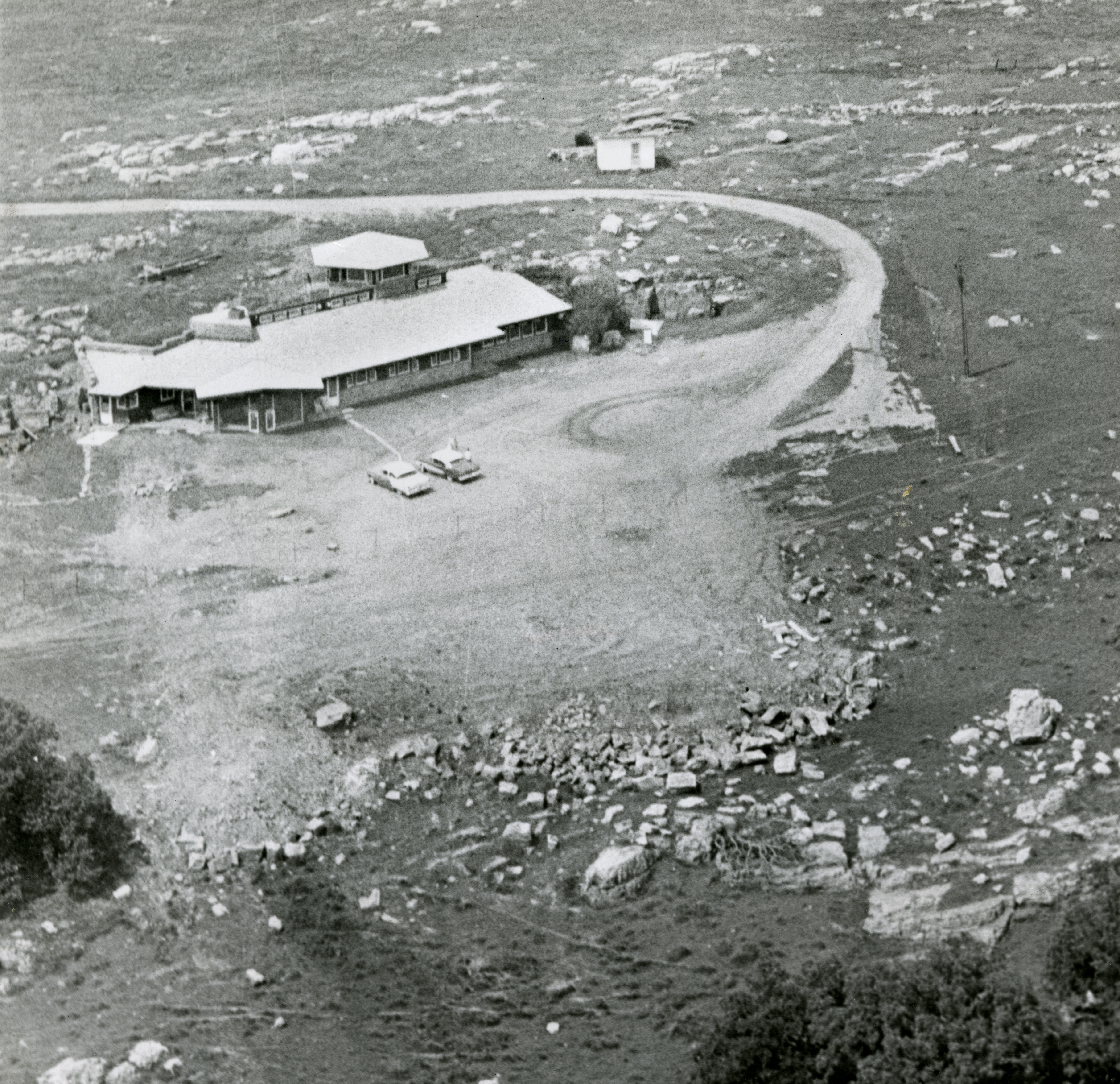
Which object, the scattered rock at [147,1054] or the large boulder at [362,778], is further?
the large boulder at [362,778]

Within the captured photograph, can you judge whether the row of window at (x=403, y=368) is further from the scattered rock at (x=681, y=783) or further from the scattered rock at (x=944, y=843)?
the scattered rock at (x=944, y=843)

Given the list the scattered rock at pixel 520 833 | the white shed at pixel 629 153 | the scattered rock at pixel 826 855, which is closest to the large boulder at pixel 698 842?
the scattered rock at pixel 826 855

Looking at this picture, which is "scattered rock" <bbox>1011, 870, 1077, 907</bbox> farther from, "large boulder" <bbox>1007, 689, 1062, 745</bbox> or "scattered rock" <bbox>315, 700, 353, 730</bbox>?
"scattered rock" <bbox>315, 700, 353, 730</bbox>

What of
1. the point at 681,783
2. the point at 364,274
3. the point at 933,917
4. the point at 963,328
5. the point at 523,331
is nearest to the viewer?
the point at 933,917

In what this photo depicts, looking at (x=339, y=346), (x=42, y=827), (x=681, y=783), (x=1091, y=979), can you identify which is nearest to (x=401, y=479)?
(x=339, y=346)

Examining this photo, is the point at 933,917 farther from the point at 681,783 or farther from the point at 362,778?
the point at 362,778

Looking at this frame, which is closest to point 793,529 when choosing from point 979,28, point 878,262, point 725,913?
point 725,913
